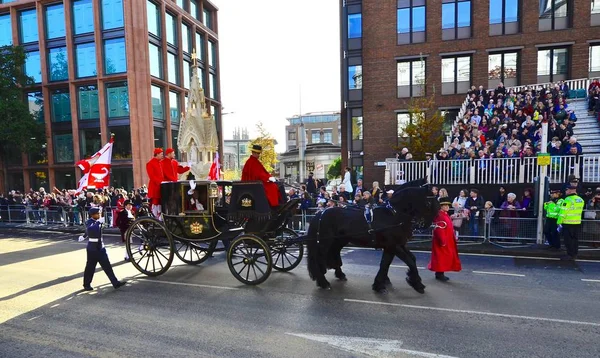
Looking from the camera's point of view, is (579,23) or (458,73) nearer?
(579,23)

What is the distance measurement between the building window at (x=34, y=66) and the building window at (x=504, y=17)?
34495mm

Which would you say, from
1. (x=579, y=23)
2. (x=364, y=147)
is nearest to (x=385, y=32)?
(x=364, y=147)

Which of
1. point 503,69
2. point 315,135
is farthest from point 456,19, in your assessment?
point 315,135

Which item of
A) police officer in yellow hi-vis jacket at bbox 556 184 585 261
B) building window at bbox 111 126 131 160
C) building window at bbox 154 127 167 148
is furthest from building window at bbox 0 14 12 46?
police officer in yellow hi-vis jacket at bbox 556 184 585 261

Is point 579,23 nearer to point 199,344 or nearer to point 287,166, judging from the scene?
point 199,344

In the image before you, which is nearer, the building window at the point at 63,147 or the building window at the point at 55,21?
the building window at the point at 55,21

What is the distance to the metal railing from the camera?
11.2m

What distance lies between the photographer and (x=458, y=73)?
841 inches

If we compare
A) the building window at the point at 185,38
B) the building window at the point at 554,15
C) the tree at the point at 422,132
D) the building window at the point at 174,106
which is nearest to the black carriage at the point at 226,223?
the tree at the point at 422,132

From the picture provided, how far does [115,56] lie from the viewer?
2747 centimetres

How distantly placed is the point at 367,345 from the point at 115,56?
99.7ft

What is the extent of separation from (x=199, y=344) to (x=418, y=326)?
9.38ft

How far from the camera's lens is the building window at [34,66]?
95.8ft

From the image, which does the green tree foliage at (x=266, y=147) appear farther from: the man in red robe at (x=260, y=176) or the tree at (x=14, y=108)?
the man in red robe at (x=260, y=176)
